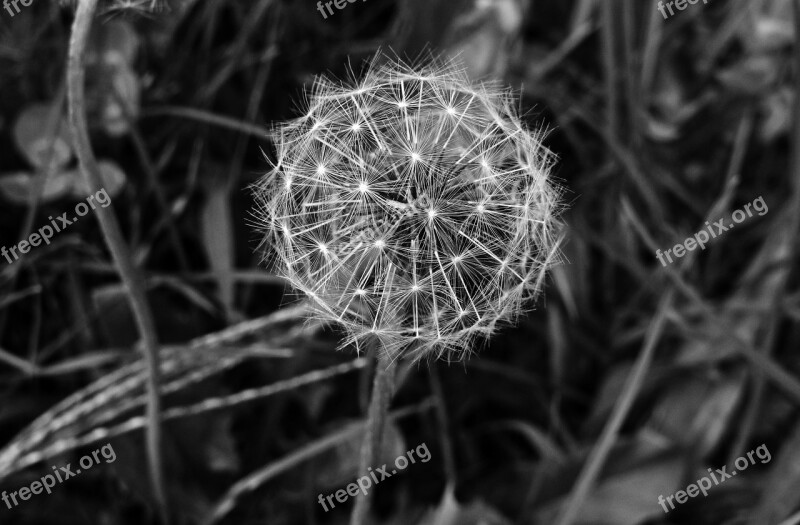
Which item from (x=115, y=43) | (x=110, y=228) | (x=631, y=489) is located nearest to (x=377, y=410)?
(x=110, y=228)

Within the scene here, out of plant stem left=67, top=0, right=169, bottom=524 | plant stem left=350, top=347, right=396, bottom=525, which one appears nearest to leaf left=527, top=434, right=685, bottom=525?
plant stem left=350, top=347, right=396, bottom=525

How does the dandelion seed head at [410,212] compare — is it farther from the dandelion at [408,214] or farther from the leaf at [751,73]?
the leaf at [751,73]

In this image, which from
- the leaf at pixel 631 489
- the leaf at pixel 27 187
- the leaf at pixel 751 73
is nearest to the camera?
the leaf at pixel 631 489

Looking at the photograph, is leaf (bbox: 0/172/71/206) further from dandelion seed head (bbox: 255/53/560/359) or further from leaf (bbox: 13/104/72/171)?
dandelion seed head (bbox: 255/53/560/359)

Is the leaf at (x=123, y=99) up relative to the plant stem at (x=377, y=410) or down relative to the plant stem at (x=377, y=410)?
up

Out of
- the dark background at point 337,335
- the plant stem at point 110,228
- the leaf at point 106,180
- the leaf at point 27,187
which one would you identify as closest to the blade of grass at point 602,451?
the dark background at point 337,335

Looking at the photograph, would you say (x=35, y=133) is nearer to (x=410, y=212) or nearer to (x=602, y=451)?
(x=410, y=212)

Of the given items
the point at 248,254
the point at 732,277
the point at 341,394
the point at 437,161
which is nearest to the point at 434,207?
the point at 437,161

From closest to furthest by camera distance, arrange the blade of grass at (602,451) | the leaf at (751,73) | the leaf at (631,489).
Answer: the blade of grass at (602,451)
the leaf at (631,489)
the leaf at (751,73)

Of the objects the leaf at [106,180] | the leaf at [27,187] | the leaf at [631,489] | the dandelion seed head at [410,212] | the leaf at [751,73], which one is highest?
the leaf at [27,187]
